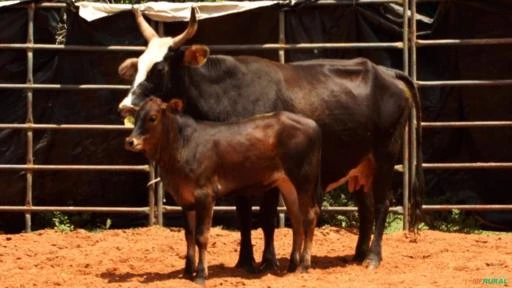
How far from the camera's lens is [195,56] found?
8914 millimetres

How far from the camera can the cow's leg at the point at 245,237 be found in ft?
29.2

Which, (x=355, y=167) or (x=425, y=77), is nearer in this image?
(x=355, y=167)

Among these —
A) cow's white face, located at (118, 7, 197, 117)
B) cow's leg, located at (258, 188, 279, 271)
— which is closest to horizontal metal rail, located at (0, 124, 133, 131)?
cow's white face, located at (118, 7, 197, 117)

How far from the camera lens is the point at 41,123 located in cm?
1184

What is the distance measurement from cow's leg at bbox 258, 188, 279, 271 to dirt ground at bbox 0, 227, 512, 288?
0.17 m

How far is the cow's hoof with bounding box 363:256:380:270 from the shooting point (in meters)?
9.20

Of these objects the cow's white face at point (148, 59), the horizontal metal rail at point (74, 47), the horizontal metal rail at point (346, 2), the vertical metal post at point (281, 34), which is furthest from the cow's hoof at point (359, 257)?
the horizontal metal rail at point (74, 47)

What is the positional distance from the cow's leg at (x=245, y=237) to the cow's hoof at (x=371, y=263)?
982mm

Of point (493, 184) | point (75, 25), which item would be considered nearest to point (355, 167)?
point (493, 184)

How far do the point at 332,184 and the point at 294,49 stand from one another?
2355mm

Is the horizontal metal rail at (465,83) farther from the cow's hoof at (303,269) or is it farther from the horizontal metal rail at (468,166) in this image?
the cow's hoof at (303,269)

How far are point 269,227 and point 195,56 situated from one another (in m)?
1.48

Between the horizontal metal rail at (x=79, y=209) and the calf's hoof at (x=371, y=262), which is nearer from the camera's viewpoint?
the calf's hoof at (x=371, y=262)

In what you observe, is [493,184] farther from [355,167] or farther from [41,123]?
[41,123]
